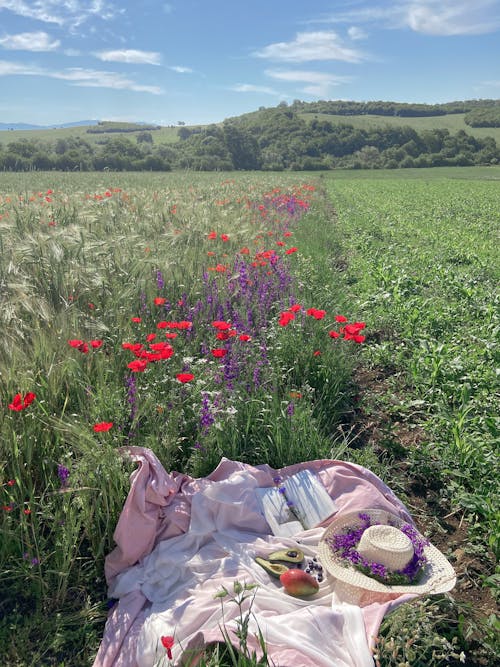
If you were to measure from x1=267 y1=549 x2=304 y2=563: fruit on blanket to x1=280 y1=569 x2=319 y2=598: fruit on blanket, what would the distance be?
15cm

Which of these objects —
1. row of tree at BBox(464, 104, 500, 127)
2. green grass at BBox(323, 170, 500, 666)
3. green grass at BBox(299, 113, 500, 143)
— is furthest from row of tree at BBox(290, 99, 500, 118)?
green grass at BBox(323, 170, 500, 666)

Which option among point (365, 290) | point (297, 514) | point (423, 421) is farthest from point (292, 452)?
point (365, 290)

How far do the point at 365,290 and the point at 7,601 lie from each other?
612 centimetres

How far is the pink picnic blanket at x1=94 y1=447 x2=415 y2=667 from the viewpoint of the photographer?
6.48ft

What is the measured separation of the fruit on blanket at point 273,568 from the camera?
2.36 metres

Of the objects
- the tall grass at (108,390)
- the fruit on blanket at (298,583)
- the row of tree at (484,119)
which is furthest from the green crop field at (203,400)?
the row of tree at (484,119)

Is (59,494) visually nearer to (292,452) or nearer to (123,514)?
(123,514)

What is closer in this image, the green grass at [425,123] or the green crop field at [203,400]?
the green crop field at [203,400]

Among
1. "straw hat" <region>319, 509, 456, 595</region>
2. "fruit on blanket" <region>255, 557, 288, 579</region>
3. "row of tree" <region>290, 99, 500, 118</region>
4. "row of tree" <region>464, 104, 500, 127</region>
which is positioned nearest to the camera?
"straw hat" <region>319, 509, 456, 595</region>

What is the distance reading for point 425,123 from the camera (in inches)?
3819

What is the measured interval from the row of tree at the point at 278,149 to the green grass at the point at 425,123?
18.4ft

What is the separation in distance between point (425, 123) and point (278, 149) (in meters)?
43.6

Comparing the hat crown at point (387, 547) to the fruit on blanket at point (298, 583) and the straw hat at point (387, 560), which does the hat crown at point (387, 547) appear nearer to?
the straw hat at point (387, 560)

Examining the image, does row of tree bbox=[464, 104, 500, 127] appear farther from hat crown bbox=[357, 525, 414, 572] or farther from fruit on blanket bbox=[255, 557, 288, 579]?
fruit on blanket bbox=[255, 557, 288, 579]
